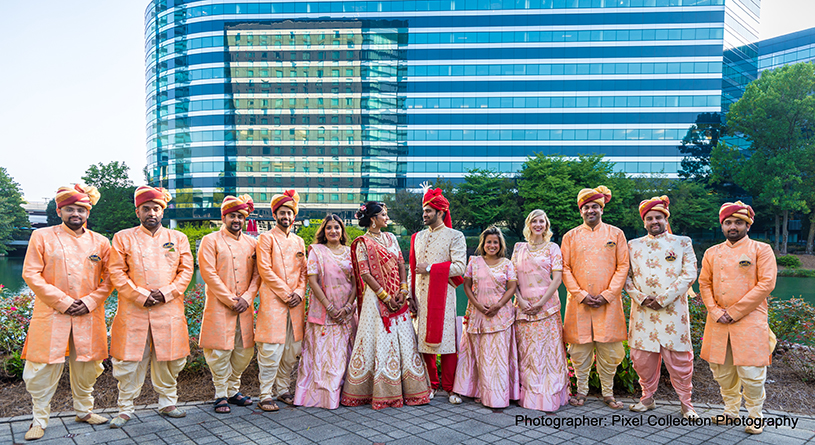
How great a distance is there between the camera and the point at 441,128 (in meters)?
45.6

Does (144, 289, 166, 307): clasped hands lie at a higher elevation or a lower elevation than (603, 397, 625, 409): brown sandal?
higher

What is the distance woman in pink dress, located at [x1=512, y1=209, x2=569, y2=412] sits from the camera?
15.4 feet

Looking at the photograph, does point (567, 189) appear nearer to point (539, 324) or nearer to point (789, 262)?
point (789, 262)

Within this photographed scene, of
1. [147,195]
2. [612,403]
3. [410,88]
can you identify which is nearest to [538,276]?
[612,403]

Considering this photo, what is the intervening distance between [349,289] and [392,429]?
4.91ft

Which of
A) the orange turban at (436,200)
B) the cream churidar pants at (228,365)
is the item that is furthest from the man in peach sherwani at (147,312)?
the orange turban at (436,200)

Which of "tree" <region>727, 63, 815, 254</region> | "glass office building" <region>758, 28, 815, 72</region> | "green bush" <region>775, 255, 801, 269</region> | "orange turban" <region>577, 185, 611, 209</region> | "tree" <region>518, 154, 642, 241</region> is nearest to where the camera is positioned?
"orange turban" <region>577, 185, 611, 209</region>

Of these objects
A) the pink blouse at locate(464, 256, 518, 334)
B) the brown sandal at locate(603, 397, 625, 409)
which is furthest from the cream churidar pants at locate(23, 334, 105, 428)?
the brown sandal at locate(603, 397, 625, 409)

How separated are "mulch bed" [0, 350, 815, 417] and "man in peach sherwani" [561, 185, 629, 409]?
2.07ft

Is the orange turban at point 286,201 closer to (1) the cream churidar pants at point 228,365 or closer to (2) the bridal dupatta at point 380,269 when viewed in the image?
(2) the bridal dupatta at point 380,269

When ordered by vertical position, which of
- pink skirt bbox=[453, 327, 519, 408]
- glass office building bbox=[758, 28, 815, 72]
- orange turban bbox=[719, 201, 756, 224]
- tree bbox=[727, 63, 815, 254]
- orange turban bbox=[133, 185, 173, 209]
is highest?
glass office building bbox=[758, 28, 815, 72]

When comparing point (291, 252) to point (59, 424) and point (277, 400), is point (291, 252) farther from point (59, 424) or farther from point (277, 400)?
point (59, 424)

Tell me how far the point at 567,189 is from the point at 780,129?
1552cm

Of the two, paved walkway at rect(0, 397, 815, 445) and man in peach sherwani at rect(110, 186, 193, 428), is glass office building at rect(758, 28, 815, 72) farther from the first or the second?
man in peach sherwani at rect(110, 186, 193, 428)
